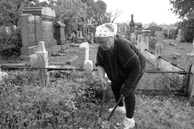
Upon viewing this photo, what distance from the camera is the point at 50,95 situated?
→ 2.62 metres

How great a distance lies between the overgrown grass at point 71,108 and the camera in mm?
2373

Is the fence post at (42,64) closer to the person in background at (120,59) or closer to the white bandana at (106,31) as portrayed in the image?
the person in background at (120,59)

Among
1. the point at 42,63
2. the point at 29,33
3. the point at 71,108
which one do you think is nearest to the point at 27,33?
the point at 29,33

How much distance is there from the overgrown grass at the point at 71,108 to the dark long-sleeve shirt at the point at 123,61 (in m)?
0.89

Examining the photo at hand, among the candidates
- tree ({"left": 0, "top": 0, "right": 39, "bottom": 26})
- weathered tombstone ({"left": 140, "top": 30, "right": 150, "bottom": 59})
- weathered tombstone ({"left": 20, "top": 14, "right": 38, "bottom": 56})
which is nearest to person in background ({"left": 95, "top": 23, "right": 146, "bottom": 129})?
weathered tombstone ({"left": 20, "top": 14, "right": 38, "bottom": 56})

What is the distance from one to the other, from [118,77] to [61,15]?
12602 mm

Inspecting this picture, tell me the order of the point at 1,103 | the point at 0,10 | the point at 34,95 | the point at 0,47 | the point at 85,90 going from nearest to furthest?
the point at 1,103 → the point at 34,95 → the point at 85,90 → the point at 0,47 → the point at 0,10

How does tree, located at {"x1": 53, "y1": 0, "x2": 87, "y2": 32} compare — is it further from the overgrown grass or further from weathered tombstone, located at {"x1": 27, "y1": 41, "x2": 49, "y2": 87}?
the overgrown grass

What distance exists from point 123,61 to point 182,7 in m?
24.4

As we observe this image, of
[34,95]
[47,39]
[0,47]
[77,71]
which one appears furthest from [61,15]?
[34,95]

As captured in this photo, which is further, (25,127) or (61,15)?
(61,15)

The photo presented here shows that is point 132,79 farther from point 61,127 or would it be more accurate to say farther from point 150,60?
point 150,60

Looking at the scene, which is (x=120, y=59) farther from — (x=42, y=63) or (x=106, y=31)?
(x=42, y=63)

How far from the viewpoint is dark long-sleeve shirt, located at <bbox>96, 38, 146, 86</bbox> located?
2021mm
